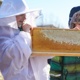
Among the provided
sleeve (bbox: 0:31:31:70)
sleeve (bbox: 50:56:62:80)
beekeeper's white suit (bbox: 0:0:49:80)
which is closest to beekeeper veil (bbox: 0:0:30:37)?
beekeeper's white suit (bbox: 0:0:49:80)

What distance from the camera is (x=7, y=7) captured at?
3.25 metres

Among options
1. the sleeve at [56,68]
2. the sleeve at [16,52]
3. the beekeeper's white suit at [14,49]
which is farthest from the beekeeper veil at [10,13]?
the sleeve at [56,68]

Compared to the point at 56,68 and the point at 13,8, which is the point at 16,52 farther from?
the point at 56,68

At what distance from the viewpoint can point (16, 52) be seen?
3107 mm

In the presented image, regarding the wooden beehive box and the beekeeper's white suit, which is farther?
the wooden beehive box

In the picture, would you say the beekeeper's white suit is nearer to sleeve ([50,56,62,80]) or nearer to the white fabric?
the white fabric

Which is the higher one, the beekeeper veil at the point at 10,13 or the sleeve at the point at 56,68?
the beekeeper veil at the point at 10,13

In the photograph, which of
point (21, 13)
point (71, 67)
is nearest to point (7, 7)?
point (21, 13)

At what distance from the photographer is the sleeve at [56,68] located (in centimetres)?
366

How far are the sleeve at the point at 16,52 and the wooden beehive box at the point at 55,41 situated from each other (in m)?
0.16

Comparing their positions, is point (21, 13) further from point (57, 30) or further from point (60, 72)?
point (60, 72)

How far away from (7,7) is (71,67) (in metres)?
1.08

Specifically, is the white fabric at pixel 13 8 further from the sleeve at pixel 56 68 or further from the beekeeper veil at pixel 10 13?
the sleeve at pixel 56 68

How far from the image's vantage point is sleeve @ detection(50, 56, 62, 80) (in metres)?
3.66
